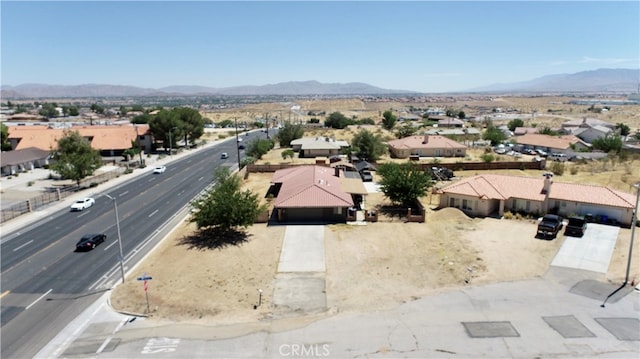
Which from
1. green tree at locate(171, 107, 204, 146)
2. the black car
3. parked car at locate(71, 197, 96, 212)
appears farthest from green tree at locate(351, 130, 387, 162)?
the black car

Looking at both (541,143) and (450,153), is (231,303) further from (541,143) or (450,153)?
(541,143)

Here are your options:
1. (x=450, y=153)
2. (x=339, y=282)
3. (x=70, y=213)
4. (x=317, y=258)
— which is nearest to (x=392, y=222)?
(x=317, y=258)

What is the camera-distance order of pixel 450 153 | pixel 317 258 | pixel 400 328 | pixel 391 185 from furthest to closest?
pixel 450 153
pixel 391 185
pixel 317 258
pixel 400 328

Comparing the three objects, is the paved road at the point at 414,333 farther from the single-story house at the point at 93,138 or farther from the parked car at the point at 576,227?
the single-story house at the point at 93,138

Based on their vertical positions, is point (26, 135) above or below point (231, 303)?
above

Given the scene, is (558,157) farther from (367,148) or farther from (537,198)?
(537,198)

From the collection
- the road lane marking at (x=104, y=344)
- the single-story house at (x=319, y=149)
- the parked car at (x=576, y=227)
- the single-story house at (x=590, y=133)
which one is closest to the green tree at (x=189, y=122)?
the single-story house at (x=319, y=149)
